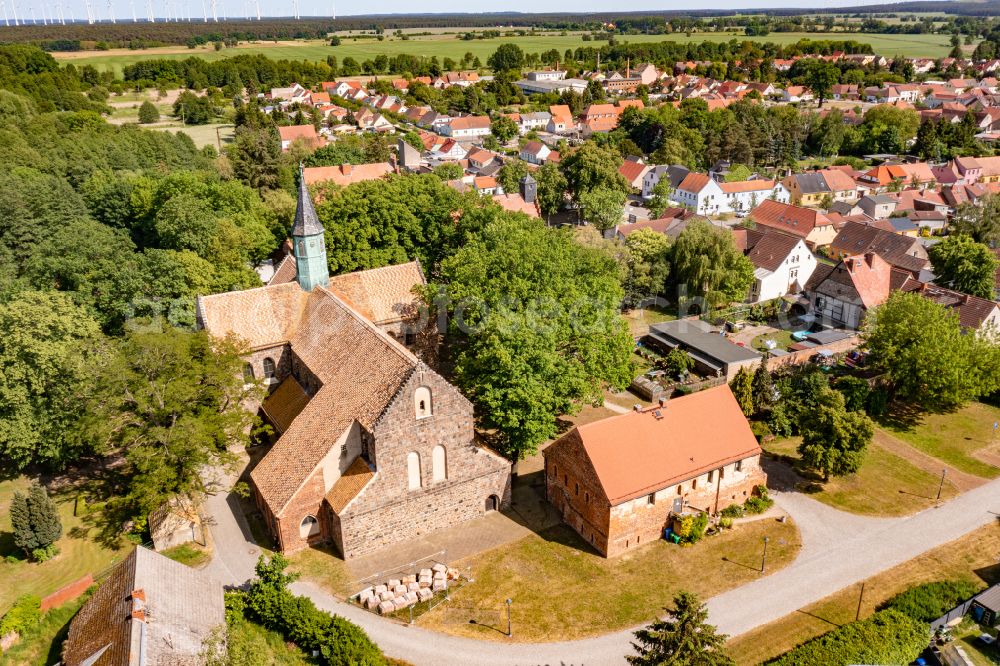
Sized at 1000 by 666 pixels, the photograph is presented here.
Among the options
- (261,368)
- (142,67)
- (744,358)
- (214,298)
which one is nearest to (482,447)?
(261,368)

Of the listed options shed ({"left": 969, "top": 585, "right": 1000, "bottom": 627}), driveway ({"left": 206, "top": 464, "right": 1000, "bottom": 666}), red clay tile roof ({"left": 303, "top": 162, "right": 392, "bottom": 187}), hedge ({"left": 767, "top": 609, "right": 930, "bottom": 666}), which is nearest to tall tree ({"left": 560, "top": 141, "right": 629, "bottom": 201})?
red clay tile roof ({"left": 303, "top": 162, "right": 392, "bottom": 187})

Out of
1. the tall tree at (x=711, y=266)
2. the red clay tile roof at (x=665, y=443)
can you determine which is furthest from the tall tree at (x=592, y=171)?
the red clay tile roof at (x=665, y=443)

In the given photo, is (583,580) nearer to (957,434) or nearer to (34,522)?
(34,522)

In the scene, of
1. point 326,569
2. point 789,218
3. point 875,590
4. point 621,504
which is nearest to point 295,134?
point 789,218

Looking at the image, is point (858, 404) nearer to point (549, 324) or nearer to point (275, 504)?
point (549, 324)

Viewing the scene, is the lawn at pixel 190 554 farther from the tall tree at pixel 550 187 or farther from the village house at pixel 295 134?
the village house at pixel 295 134

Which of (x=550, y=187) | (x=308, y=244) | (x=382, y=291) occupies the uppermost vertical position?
(x=308, y=244)
